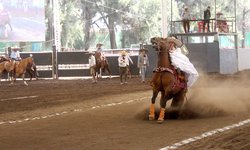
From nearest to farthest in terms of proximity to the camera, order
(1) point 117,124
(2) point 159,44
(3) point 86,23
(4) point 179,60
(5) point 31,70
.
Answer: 1. (1) point 117,124
2. (2) point 159,44
3. (4) point 179,60
4. (5) point 31,70
5. (3) point 86,23

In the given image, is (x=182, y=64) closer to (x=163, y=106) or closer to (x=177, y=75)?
(x=177, y=75)

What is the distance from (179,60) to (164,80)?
32.8 inches

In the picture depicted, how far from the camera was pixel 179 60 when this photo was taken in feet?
41.3

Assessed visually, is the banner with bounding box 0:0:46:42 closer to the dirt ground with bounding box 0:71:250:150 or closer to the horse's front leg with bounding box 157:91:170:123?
the dirt ground with bounding box 0:71:250:150

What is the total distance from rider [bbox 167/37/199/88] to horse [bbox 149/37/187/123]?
5.1 inches

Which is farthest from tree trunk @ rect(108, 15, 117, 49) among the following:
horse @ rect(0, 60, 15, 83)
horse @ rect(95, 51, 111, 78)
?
horse @ rect(0, 60, 15, 83)

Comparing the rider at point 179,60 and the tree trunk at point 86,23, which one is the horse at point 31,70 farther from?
the tree trunk at point 86,23

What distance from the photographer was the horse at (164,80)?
12.0 metres

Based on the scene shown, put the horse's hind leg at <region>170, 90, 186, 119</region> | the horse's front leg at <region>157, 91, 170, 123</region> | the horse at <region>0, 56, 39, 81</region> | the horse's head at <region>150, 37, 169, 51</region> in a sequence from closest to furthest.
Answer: the horse's front leg at <region>157, 91, 170, 123</region> < the horse's head at <region>150, 37, 169, 51</region> < the horse's hind leg at <region>170, 90, 186, 119</region> < the horse at <region>0, 56, 39, 81</region>

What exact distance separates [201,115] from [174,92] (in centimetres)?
109

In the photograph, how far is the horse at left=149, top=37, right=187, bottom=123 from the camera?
12.0 metres

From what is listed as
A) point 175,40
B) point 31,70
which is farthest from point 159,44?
point 31,70

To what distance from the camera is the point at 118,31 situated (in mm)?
66062

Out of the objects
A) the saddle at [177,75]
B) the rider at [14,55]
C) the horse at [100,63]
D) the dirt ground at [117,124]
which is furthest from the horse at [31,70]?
the saddle at [177,75]
